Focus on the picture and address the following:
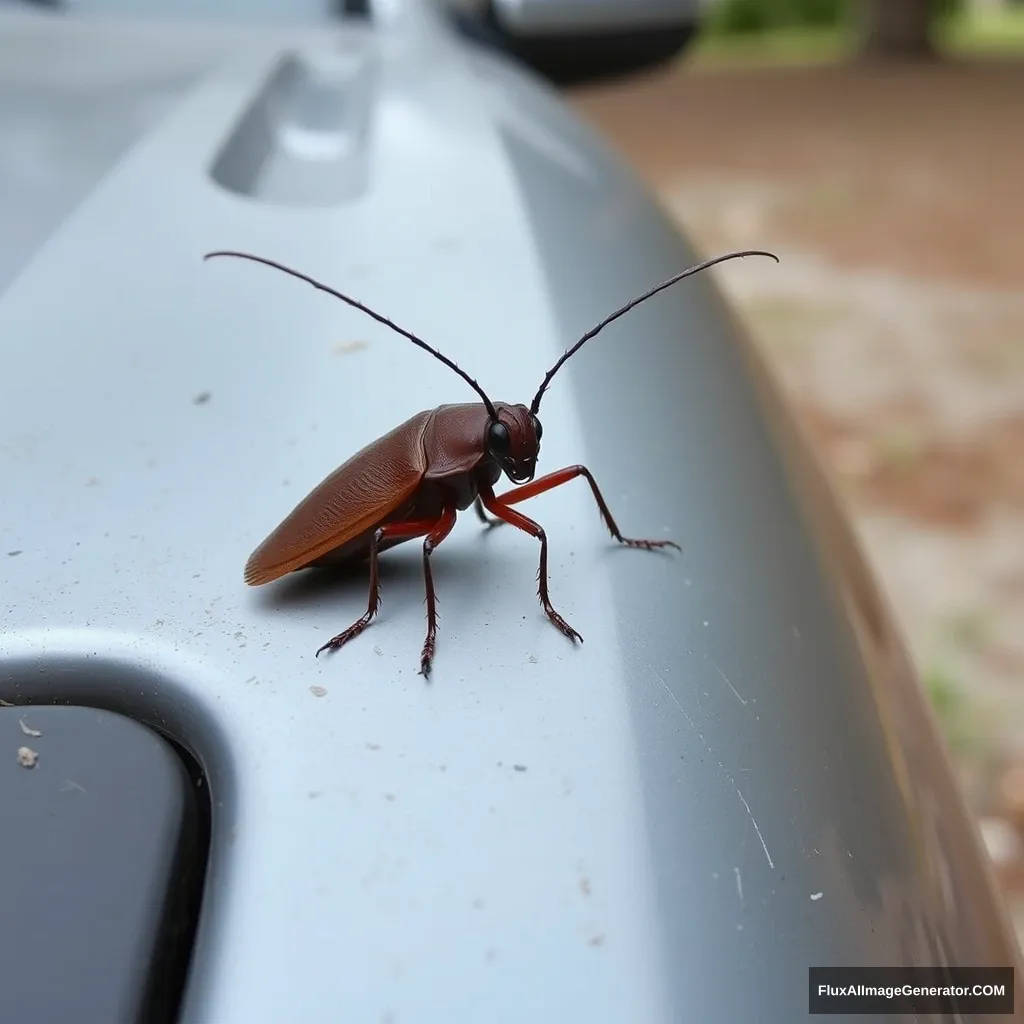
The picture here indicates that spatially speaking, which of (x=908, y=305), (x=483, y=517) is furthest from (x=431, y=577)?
(x=908, y=305)

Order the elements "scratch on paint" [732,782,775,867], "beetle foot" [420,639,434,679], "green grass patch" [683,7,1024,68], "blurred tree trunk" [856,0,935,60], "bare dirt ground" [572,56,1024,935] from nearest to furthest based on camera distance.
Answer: "scratch on paint" [732,782,775,867]
"beetle foot" [420,639,434,679]
"bare dirt ground" [572,56,1024,935]
"blurred tree trunk" [856,0,935,60]
"green grass patch" [683,7,1024,68]

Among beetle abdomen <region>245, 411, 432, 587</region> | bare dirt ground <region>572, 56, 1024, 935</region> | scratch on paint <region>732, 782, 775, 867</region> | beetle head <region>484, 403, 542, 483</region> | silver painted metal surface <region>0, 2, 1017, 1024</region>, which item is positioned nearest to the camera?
silver painted metal surface <region>0, 2, 1017, 1024</region>

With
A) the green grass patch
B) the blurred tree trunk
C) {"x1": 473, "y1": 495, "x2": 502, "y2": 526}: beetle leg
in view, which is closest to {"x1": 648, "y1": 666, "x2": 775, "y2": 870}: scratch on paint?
{"x1": 473, "y1": 495, "x2": 502, "y2": 526}: beetle leg

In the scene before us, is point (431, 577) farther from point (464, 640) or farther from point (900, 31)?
point (900, 31)

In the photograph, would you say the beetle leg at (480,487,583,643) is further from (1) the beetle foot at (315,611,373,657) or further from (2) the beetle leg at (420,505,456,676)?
(1) the beetle foot at (315,611,373,657)

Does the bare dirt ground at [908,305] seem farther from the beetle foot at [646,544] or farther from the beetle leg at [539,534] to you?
the beetle foot at [646,544]

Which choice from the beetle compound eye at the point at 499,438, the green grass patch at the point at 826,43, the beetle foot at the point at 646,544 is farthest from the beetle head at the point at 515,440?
the green grass patch at the point at 826,43

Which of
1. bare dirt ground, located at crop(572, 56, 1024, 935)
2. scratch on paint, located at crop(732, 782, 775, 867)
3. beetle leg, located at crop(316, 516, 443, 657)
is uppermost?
scratch on paint, located at crop(732, 782, 775, 867)
